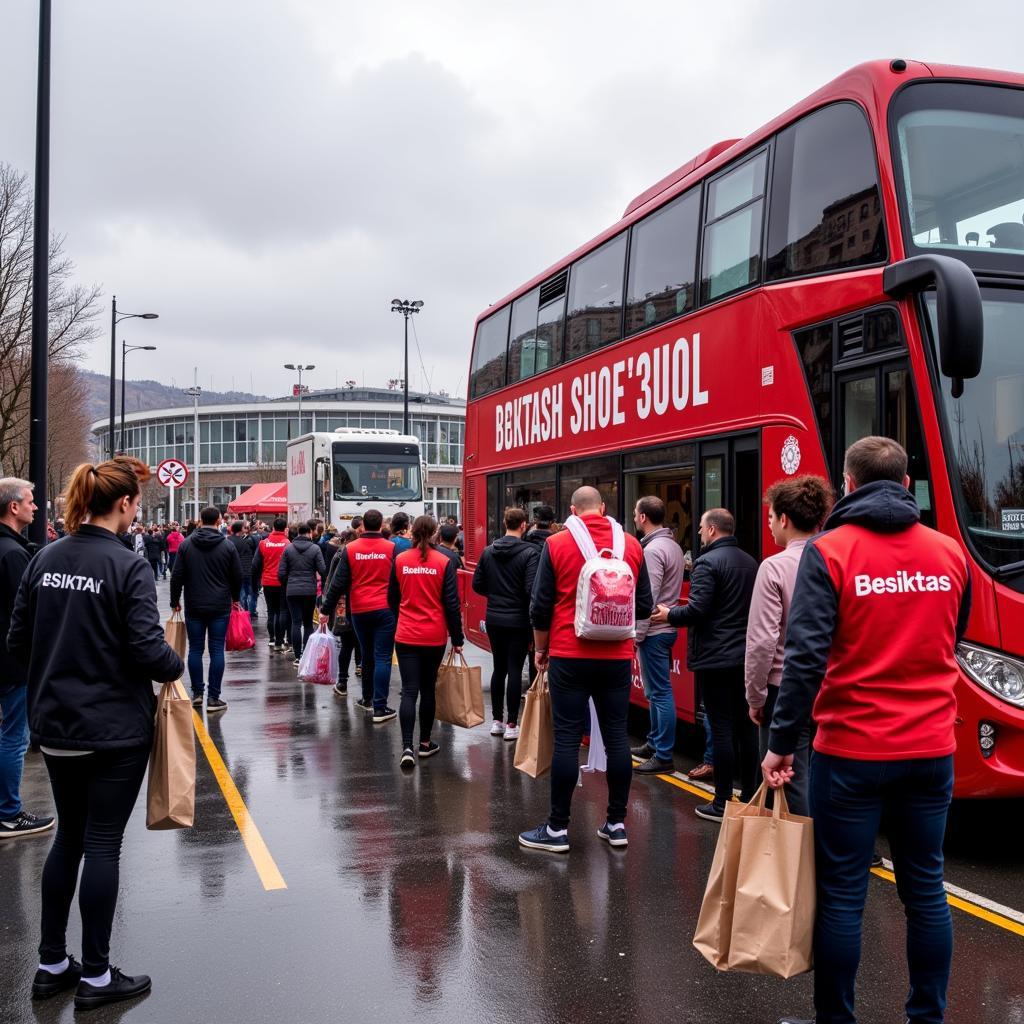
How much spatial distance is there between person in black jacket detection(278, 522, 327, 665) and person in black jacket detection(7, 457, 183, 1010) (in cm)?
878

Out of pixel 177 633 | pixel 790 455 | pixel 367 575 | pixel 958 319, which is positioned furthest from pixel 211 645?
pixel 958 319

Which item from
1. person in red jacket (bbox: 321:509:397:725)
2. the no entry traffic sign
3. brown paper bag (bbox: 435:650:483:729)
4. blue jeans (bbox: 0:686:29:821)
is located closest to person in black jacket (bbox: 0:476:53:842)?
blue jeans (bbox: 0:686:29:821)

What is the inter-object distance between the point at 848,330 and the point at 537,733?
2.98 meters

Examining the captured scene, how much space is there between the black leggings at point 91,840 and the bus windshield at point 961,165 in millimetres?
4787

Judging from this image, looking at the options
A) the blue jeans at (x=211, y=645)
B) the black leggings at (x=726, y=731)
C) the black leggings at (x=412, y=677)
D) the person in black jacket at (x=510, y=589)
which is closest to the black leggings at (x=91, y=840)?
the black leggings at (x=726, y=731)

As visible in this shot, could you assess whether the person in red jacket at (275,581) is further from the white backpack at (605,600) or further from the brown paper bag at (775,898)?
the brown paper bag at (775,898)

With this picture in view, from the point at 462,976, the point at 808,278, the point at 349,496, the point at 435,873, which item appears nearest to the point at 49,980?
the point at 462,976

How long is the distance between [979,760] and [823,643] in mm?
2463

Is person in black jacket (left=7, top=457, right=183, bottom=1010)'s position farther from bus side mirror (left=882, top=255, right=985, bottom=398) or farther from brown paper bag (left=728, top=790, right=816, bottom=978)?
bus side mirror (left=882, top=255, right=985, bottom=398)

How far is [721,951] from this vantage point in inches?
134

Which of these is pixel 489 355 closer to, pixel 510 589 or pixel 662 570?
pixel 510 589

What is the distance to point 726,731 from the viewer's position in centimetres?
635

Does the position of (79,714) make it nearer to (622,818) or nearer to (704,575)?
(622,818)

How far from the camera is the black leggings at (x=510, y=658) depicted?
8.55 m
